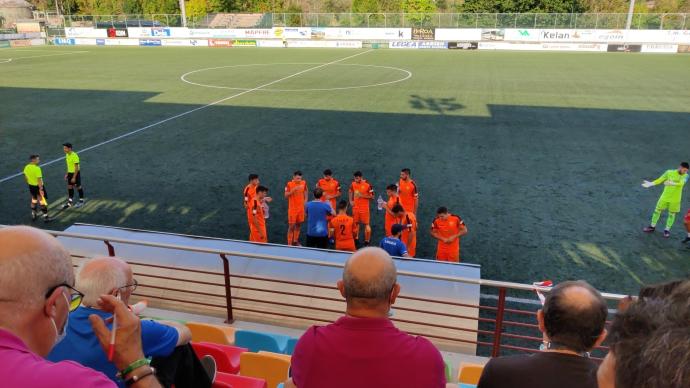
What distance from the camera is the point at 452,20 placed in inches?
2035

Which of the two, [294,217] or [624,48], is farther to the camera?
[624,48]

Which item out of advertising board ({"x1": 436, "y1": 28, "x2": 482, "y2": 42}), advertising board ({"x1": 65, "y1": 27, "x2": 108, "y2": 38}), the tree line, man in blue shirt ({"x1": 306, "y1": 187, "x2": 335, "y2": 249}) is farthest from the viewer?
the tree line

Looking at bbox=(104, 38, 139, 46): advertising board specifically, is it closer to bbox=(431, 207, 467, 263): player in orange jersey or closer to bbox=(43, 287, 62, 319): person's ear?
bbox=(431, 207, 467, 263): player in orange jersey

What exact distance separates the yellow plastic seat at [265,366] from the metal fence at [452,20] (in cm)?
4950

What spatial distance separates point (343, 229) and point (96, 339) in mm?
6205

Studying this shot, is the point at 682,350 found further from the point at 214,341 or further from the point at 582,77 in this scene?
the point at 582,77

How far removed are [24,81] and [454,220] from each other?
3180 cm

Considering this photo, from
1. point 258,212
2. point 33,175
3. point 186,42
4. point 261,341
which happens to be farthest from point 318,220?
point 186,42

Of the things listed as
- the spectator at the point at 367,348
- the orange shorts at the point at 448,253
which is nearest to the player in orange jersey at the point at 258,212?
the orange shorts at the point at 448,253

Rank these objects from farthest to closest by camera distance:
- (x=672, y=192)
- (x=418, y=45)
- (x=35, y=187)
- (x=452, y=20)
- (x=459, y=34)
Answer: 1. (x=452, y=20)
2. (x=418, y=45)
3. (x=459, y=34)
4. (x=35, y=187)
5. (x=672, y=192)

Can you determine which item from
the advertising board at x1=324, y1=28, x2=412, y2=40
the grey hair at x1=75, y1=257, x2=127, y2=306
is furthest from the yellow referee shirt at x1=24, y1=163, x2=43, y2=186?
the advertising board at x1=324, y1=28, x2=412, y2=40

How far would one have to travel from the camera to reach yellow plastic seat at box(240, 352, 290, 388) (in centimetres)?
408

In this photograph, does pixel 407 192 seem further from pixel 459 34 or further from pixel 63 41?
pixel 63 41

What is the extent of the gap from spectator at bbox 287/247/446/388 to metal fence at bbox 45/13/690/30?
50.4 m
